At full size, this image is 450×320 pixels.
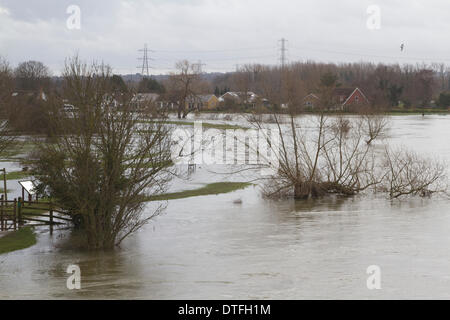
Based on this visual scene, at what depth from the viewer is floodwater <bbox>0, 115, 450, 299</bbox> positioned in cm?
1717

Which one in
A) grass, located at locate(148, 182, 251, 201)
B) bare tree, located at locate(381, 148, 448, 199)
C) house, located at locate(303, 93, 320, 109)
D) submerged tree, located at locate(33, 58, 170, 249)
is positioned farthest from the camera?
house, located at locate(303, 93, 320, 109)

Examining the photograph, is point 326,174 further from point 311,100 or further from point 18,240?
point 18,240

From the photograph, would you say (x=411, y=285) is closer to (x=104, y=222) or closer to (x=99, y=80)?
(x=104, y=222)

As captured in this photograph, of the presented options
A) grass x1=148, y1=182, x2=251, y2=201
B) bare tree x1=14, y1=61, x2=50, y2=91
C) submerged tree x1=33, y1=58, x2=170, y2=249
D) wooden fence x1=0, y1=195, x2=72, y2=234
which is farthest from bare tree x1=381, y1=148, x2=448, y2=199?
bare tree x1=14, y1=61, x2=50, y2=91

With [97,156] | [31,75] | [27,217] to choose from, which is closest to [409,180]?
[97,156]

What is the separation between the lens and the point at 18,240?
23094mm

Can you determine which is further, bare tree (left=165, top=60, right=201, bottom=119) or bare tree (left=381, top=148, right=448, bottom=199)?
bare tree (left=165, top=60, right=201, bottom=119)

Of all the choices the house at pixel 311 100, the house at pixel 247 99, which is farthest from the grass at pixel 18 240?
the house at pixel 311 100

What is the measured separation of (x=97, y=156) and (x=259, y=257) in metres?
6.73

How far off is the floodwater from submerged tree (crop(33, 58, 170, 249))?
145 centimetres

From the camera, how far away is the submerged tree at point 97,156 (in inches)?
811

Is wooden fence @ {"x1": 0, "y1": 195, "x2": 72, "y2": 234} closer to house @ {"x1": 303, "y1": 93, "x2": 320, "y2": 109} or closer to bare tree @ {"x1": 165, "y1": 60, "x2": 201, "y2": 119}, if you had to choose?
house @ {"x1": 303, "y1": 93, "x2": 320, "y2": 109}

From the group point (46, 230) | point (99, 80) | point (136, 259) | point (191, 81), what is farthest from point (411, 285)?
point (191, 81)

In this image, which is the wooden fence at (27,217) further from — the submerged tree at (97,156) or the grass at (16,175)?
the grass at (16,175)
